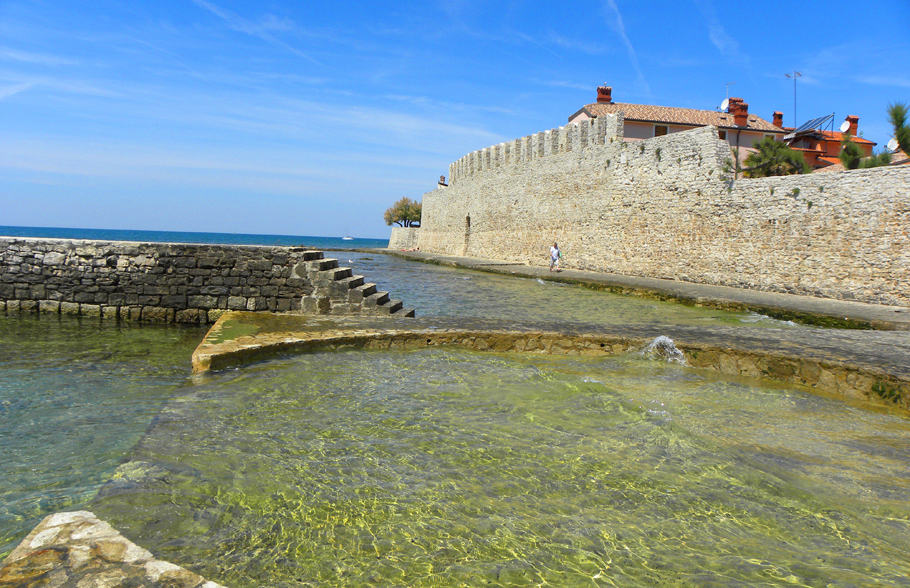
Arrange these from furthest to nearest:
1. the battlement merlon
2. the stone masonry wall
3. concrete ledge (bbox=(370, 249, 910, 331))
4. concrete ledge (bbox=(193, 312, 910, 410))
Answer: the battlement merlon < the stone masonry wall < concrete ledge (bbox=(370, 249, 910, 331)) < concrete ledge (bbox=(193, 312, 910, 410))

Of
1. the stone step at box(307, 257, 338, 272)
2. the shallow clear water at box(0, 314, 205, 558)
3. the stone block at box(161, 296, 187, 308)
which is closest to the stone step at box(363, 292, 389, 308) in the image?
the stone step at box(307, 257, 338, 272)

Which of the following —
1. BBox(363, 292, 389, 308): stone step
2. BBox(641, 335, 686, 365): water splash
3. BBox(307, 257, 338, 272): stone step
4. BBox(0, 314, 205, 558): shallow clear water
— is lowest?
BBox(0, 314, 205, 558): shallow clear water

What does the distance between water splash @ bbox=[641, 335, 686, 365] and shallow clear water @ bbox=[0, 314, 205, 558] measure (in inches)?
189

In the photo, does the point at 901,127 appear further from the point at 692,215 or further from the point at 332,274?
the point at 332,274

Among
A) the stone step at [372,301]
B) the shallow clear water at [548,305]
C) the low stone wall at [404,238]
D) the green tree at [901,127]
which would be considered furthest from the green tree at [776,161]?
the low stone wall at [404,238]

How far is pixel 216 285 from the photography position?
882cm

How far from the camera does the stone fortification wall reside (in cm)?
1087

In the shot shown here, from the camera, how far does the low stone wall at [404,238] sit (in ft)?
142

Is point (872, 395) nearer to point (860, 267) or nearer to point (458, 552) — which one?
point (458, 552)

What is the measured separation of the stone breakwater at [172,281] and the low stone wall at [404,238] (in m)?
33.0

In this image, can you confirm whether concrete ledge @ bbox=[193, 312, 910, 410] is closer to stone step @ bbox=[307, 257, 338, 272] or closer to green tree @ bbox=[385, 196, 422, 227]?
stone step @ bbox=[307, 257, 338, 272]

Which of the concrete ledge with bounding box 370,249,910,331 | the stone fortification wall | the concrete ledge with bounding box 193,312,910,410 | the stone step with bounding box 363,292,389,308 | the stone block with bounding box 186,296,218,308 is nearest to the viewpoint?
the concrete ledge with bounding box 193,312,910,410

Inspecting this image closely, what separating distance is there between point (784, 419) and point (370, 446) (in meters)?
3.23

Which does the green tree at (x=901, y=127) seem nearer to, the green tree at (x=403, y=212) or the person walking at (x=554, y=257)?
the person walking at (x=554, y=257)
